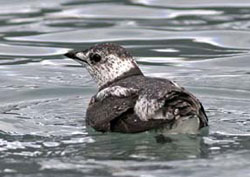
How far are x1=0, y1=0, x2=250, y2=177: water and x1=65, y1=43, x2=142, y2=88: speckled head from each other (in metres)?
0.55

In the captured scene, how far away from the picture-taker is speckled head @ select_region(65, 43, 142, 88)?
13219 mm

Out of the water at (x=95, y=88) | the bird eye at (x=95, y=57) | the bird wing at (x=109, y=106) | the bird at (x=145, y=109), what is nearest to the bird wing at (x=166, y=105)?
the bird at (x=145, y=109)

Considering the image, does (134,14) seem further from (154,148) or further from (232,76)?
(154,148)

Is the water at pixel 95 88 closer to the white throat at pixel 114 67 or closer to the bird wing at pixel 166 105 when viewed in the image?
the bird wing at pixel 166 105

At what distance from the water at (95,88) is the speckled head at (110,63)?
0.55 metres

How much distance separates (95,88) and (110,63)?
6.85 feet

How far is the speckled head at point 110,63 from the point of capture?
1322cm

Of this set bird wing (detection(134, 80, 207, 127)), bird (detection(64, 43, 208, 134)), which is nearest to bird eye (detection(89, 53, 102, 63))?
bird (detection(64, 43, 208, 134))

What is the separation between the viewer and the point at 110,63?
1325 cm

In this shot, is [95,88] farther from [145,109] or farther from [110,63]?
[145,109]

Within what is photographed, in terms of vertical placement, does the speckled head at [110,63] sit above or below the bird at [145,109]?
above

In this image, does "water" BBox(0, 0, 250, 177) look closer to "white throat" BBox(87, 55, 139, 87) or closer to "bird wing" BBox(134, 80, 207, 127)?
"bird wing" BBox(134, 80, 207, 127)

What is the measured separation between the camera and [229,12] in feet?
67.6

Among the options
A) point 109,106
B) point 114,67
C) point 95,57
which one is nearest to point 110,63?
point 114,67
